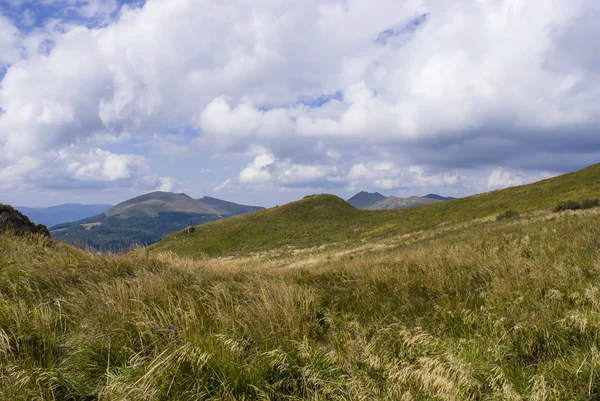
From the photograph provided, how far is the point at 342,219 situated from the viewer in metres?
81.6

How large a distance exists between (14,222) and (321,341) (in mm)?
12278

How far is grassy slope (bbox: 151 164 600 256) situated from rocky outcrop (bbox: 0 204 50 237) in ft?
95.8

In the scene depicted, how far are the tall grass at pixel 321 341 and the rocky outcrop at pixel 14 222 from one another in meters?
6.05

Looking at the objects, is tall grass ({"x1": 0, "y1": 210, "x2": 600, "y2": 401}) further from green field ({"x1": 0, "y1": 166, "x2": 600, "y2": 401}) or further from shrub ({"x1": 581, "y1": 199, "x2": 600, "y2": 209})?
shrub ({"x1": 581, "y1": 199, "x2": 600, "y2": 209})

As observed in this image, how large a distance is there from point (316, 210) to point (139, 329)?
8715 centimetres

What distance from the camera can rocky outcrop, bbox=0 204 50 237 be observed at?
1035 cm

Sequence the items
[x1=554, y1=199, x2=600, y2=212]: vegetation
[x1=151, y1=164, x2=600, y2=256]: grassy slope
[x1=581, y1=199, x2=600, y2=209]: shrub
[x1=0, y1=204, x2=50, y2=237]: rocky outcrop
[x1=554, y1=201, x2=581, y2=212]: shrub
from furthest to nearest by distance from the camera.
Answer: [x1=151, y1=164, x2=600, y2=256]: grassy slope
[x1=554, y1=201, x2=581, y2=212]: shrub
[x1=581, y1=199, x2=600, y2=209]: shrub
[x1=554, y1=199, x2=600, y2=212]: vegetation
[x1=0, y1=204, x2=50, y2=237]: rocky outcrop

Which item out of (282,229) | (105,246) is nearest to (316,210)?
(282,229)

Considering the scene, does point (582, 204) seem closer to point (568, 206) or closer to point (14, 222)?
point (568, 206)

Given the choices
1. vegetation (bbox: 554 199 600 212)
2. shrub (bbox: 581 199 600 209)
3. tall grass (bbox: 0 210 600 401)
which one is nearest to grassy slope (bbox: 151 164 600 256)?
vegetation (bbox: 554 199 600 212)

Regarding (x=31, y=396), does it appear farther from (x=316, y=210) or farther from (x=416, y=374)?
(x=316, y=210)

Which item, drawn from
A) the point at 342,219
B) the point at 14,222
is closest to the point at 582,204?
the point at 14,222

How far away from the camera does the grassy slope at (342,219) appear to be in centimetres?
4709

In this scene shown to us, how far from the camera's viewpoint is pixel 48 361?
10.5 feet
